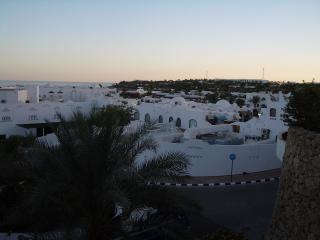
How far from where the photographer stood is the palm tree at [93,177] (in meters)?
6.54

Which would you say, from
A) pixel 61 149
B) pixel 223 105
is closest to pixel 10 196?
pixel 61 149

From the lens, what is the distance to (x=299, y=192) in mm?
7797

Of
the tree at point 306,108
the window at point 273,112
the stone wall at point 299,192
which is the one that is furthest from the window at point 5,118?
the stone wall at point 299,192

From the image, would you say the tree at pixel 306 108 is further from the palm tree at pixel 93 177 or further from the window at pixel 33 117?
the window at pixel 33 117

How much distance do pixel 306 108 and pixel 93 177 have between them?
283 inches

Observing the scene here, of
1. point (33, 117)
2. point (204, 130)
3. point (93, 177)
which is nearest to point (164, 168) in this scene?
point (93, 177)

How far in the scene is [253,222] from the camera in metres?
11.3

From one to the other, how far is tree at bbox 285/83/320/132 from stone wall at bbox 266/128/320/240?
2.07m

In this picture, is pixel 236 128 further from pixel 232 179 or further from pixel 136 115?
pixel 136 115

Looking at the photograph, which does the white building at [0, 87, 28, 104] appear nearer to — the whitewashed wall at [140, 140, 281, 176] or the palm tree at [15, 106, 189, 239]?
the whitewashed wall at [140, 140, 281, 176]

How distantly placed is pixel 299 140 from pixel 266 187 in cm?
699

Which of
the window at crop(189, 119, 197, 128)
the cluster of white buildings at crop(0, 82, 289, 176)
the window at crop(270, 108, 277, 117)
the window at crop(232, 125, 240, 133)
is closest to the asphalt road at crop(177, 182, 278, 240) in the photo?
the cluster of white buildings at crop(0, 82, 289, 176)

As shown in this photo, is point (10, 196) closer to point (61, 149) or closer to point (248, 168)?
point (61, 149)

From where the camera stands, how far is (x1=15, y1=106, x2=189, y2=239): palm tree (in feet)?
21.5
